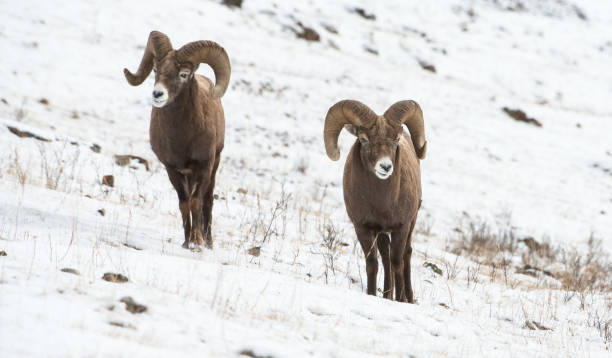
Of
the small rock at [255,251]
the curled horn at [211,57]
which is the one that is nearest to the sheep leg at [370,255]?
the small rock at [255,251]

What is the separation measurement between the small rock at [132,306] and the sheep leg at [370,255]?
291 cm

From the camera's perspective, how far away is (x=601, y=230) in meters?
13.1

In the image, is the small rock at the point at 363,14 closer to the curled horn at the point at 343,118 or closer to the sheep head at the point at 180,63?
the sheep head at the point at 180,63

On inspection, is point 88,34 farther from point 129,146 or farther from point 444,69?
point 444,69

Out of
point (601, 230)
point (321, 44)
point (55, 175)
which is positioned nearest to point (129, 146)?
point (55, 175)

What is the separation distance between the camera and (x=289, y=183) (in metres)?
12.3

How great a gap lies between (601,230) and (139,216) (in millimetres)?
11199

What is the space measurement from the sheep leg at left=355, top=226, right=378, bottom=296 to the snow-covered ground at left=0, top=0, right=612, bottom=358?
35 cm

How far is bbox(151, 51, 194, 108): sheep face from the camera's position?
563 centimetres

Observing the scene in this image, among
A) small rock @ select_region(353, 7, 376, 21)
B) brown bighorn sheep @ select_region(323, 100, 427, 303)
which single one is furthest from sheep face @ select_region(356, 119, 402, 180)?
small rock @ select_region(353, 7, 376, 21)

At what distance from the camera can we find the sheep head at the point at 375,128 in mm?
5266

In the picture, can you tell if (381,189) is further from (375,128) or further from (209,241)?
(209,241)

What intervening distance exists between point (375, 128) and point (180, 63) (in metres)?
2.23

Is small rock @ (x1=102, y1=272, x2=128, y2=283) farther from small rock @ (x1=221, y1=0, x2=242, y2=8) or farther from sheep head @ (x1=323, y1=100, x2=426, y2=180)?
small rock @ (x1=221, y1=0, x2=242, y2=8)
